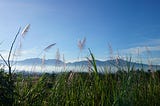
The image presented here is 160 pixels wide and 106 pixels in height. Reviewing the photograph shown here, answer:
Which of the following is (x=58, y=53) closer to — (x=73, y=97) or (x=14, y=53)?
(x=14, y=53)

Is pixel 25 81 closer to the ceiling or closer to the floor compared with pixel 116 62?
closer to the floor

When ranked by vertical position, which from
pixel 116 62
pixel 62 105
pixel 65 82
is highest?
pixel 116 62

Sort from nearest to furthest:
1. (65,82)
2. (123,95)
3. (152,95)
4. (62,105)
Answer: (123,95) < (62,105) < (65,82) < (152,95)

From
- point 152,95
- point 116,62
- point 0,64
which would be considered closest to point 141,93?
point 152,95

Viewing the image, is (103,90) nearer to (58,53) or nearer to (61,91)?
(61,91)

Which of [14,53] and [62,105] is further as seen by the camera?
[14,53]

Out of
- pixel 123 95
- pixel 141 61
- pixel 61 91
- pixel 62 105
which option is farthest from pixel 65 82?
pixel 141 61

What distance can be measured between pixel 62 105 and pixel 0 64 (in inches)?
41.7

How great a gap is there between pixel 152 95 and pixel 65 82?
4.75ft

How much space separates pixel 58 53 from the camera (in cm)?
618

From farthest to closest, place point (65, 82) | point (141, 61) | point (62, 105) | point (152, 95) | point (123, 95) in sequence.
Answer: point (141, 61) → point (152, 95) → point (65, 82) → point (62, 105) → point (123, 95)

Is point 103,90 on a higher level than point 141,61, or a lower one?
lower

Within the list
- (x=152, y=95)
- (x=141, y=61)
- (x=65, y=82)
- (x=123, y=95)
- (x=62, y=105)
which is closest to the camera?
(x=123, y=95)

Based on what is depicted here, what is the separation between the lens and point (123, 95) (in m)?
3.96
